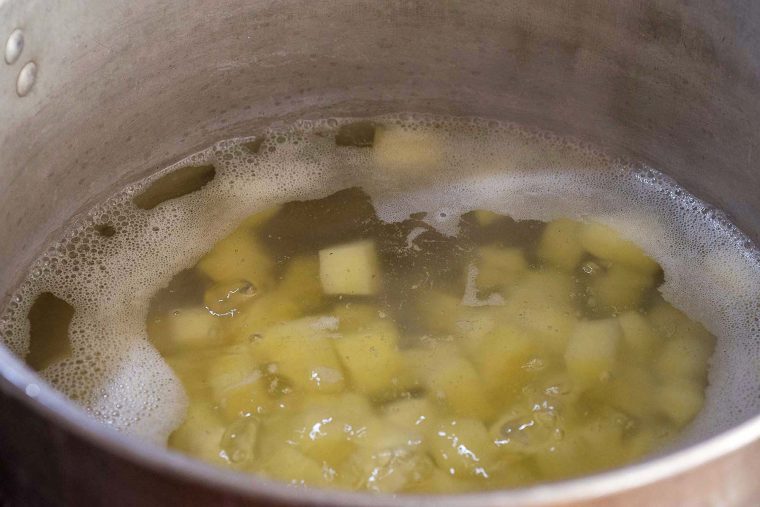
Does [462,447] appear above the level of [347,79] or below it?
below

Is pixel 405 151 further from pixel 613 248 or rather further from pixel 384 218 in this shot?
pixel 613 248

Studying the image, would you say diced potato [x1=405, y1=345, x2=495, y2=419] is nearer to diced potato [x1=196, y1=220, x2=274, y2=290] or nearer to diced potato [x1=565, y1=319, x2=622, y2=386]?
diced potato [x1=565, y1=319, x2=622, y2=386]

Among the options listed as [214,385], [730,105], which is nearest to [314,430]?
[214,385]

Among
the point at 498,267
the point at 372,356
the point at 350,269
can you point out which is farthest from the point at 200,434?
the point at 498,267

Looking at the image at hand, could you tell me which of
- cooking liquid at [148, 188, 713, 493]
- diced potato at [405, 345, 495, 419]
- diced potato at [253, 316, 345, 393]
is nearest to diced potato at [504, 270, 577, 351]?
cooking liquid at [148, 188, 713, 493]

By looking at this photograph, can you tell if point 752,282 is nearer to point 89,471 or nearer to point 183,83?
point 183,83

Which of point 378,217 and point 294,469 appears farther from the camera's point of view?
point 378,217
